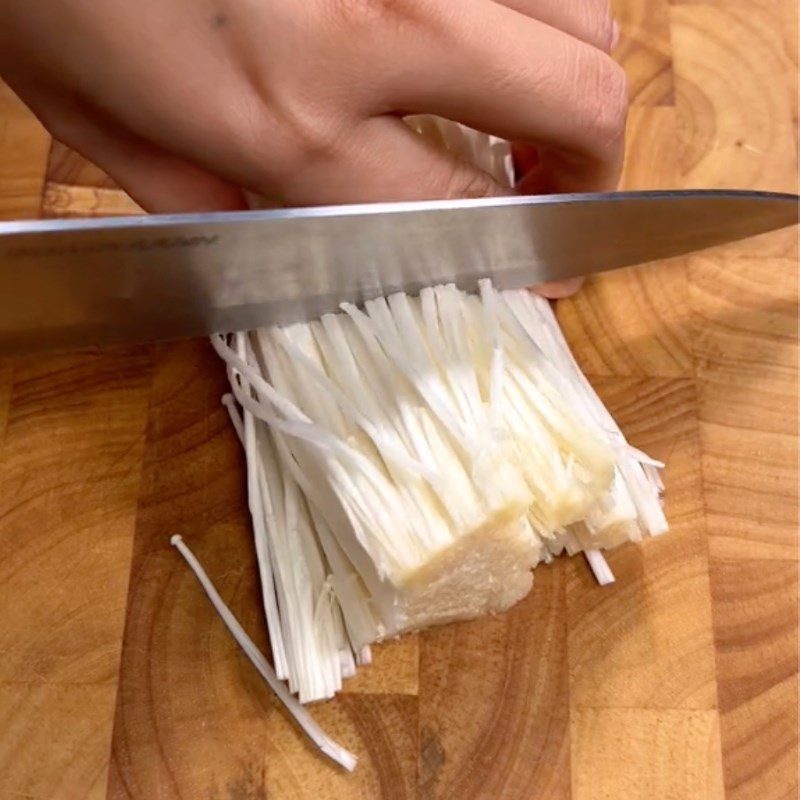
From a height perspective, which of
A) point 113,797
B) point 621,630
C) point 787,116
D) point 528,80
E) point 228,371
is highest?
point 528,80

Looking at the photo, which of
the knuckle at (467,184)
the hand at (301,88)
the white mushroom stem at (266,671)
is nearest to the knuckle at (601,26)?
the hand at (301,88)

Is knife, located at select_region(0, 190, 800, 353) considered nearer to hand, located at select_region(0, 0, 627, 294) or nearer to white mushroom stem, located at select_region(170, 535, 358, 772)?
hand, located at select_region(0, 0, 627, 294)

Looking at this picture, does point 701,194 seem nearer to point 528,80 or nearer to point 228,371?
point 528,80

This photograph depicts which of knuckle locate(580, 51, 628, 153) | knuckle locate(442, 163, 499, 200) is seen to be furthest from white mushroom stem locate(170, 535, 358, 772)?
knuckle locate(580, 51, 628, 153)

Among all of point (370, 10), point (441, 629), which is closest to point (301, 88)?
point (370, 10)

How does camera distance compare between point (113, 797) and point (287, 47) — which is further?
point (113, 797)

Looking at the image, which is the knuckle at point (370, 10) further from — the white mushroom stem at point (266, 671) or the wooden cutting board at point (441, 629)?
the white mushroom stem at point (266, 671)

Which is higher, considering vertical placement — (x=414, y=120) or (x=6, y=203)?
(x=414, y=120)

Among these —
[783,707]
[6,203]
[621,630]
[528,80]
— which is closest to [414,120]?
[528,80]
